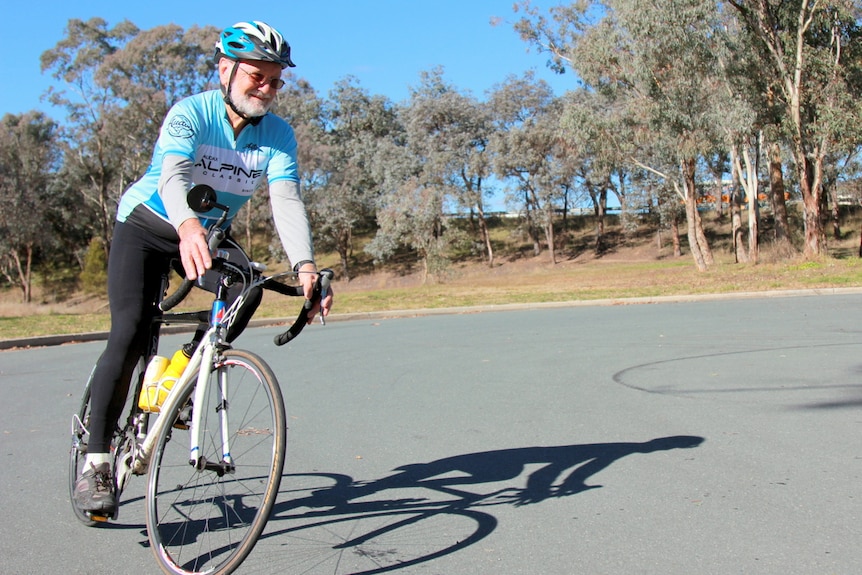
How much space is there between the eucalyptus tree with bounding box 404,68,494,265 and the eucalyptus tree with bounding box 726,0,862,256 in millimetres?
25067

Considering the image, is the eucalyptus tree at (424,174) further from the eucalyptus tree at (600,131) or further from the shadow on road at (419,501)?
the shadow on road at (419,501)

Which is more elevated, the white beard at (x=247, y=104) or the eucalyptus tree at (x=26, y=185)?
the eucalyptus tree at (x=26, y=185)

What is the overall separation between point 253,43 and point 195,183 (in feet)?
2.14

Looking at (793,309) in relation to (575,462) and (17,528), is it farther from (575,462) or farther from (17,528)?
(17,528)

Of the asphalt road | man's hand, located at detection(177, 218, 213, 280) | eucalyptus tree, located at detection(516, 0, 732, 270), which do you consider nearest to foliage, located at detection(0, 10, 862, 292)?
eucalyptus tree, located at detection(516, 0, 732, 270)

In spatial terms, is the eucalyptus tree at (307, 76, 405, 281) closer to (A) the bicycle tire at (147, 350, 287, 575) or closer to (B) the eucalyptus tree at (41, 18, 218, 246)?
(B) the eucalyptus tree at (41, 18, 218, 246)

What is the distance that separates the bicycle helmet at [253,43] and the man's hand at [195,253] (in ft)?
2.66

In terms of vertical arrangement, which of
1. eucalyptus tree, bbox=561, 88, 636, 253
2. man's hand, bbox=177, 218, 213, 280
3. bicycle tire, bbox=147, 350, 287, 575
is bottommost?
bicycle tire, bbox=147, 350, 287, 575

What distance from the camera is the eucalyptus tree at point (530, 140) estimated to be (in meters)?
53.9

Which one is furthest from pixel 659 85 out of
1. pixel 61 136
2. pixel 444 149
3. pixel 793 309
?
pixel 61 136

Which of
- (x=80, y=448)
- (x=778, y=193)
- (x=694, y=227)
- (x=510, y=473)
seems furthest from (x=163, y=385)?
(x=694, y=227)

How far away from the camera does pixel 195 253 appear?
124 inches

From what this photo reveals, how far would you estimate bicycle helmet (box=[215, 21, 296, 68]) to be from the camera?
140 inches

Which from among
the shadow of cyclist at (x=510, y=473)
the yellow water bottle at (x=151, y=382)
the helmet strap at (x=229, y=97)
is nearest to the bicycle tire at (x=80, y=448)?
the yellow water bottle at (x=151, y=382)
